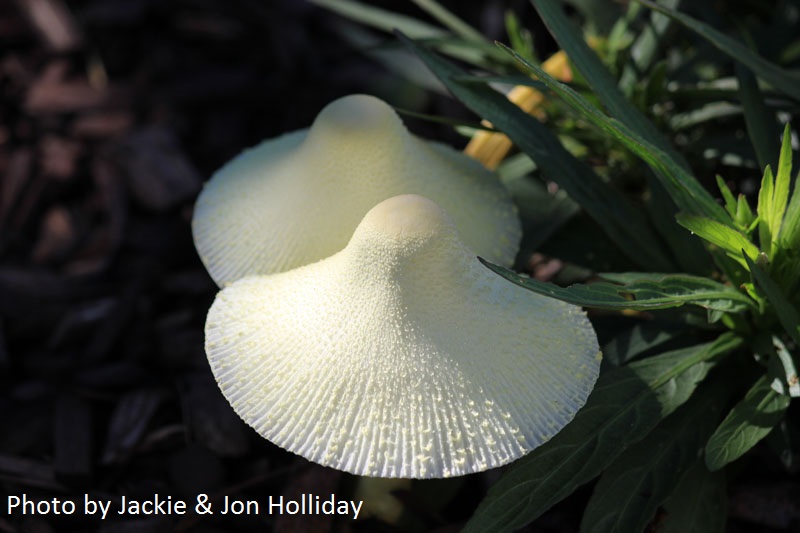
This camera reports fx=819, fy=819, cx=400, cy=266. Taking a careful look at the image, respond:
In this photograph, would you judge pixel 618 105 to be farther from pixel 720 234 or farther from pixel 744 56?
pixel 720 234

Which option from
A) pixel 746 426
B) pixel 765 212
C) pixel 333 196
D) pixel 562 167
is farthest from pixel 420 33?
pixel 746 426

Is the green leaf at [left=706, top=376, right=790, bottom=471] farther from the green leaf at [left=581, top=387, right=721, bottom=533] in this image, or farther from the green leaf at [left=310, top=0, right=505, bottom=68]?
the green leaf at [left=310, top=0, right=505, bottom=68]

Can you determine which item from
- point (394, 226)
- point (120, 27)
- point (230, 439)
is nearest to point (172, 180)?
point (120, 27)

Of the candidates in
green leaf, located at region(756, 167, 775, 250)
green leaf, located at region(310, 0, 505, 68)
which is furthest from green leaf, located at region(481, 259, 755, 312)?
green leaf, located at region(310, 0, 505, 68)

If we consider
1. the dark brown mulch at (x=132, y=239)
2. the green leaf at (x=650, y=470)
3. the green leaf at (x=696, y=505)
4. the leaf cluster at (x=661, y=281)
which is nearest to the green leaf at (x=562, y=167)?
the leaf cluster at (x=661, y=281)

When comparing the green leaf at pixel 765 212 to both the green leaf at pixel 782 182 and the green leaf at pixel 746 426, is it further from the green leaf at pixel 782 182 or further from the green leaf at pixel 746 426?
the green leaf at pixel 746 426

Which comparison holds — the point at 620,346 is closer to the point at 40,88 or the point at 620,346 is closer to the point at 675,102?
the point at 675,102
